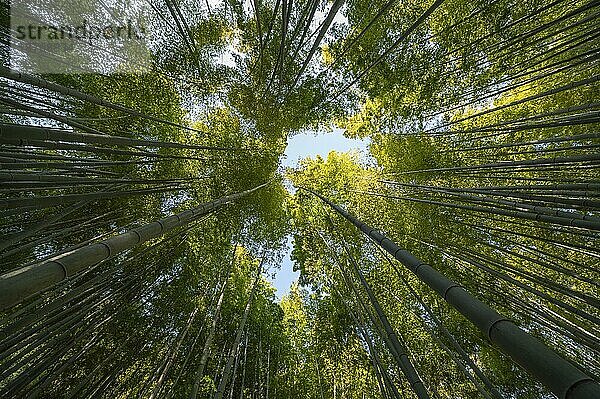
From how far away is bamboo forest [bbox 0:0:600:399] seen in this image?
3.99 m

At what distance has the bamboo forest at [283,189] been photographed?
3.99m

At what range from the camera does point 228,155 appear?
5.66 meters

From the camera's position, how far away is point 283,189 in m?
6.83

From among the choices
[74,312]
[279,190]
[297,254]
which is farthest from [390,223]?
[74,312]

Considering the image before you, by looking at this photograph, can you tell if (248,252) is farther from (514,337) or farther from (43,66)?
(514,337)

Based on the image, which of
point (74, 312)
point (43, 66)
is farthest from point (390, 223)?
point (43, 66)

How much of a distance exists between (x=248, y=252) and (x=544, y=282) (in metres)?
4.86

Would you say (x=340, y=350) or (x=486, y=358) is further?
(x=340, y=350)

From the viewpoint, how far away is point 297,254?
20.8 feet

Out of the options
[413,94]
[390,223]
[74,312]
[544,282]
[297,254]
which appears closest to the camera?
[544,282]

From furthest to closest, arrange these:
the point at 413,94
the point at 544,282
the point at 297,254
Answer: the point at 297,254 < the point at 413,94 < the point at 544,282

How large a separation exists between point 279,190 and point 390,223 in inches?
88.7

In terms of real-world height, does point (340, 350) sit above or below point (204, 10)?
below

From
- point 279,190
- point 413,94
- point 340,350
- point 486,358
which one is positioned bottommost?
point 340,350
